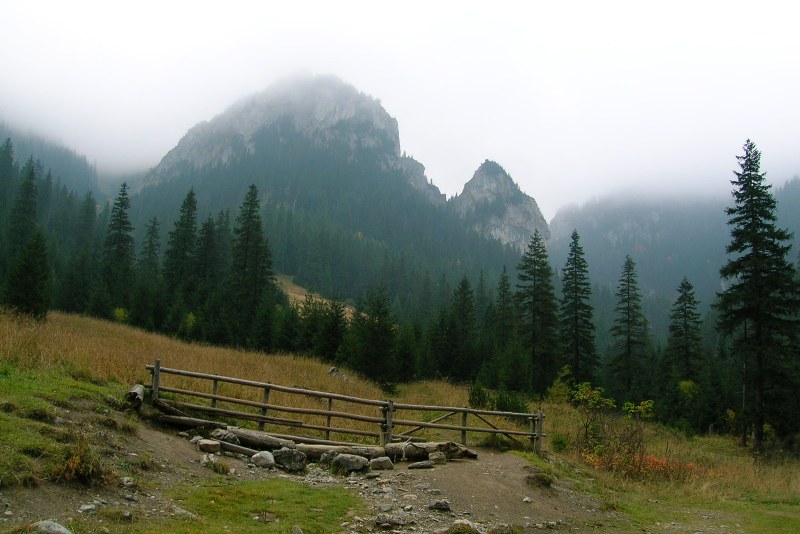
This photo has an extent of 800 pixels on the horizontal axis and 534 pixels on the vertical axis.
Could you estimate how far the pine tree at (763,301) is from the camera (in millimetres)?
26156

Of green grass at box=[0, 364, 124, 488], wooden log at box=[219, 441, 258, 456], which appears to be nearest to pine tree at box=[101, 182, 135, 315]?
green grass at box=[0, 364, 124, 488]

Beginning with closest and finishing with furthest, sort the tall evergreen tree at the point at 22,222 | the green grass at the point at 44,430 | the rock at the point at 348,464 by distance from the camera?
the green grass at the point at 44,430, the rock at the point at 348,464, the tall evergreen tree at the point at 22,222

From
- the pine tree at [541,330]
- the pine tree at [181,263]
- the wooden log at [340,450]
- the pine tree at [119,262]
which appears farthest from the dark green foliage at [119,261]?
the wooden log at [340,450]

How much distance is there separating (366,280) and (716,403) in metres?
93.1

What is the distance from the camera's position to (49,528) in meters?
5.43

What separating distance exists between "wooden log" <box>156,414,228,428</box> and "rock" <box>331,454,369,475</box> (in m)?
3.51

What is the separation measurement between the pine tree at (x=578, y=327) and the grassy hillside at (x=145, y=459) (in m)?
23.3

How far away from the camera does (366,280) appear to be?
12675 centimetres

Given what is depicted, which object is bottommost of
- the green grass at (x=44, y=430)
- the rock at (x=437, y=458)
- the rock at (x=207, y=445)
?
the rock at (x=437, y=458)

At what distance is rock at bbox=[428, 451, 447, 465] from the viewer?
13.4m

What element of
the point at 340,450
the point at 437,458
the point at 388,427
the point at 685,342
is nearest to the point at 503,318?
the point at 685,342

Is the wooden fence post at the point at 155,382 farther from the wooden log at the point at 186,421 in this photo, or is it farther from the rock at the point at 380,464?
the rock at the point at 380,464

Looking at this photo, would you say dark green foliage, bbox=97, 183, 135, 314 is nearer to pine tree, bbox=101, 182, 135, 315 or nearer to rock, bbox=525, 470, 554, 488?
pine tree, bbox=101, 182, 135, 315

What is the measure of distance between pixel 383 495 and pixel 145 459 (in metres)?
4.65
